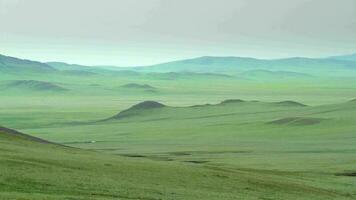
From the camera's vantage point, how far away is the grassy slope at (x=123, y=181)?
30.6 metres

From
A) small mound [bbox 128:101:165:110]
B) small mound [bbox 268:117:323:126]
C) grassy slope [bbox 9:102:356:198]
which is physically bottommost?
grassy slope [bbox 9:102:356:198]

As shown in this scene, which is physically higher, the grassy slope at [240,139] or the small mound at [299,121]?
the small mound at [299,121]

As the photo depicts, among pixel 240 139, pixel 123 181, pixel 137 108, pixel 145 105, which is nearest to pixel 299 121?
pixel 240 139

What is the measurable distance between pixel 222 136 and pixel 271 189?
232ft

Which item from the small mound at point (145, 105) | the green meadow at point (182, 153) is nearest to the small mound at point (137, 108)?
the small mound at point (145, 105)

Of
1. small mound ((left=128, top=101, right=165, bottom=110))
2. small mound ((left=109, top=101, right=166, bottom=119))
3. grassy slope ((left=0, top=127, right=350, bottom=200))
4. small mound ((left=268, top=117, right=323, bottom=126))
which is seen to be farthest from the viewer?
small mound ((left=128, top=101, right=165, bottom=110))

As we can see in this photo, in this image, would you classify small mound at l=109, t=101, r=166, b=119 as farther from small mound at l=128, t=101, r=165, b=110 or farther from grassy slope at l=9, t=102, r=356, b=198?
grassy slope at l=9, t=102, r=356, b=198

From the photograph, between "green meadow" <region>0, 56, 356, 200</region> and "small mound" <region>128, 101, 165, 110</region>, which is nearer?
"green meadow" <region>0, 56, 356, 200</region>

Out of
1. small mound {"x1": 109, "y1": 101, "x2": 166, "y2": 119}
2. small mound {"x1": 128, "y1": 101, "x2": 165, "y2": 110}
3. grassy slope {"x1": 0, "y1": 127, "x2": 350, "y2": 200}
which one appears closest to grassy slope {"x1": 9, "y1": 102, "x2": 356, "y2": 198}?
small mound {"x1": 109, "y1": 101, "x2": 166, "y2": 119}

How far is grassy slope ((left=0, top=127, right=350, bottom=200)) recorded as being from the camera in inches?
1207

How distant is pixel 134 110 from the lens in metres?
168

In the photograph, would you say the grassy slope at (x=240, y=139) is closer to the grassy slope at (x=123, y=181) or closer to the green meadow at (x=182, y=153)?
the green meadow at (x=182, y=153)

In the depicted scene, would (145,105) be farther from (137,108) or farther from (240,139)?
(240,139)

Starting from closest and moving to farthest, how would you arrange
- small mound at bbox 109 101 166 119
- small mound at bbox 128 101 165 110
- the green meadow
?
the green meadow
small mound at bbox 109 101 166 119
small mound at bbox 128 101 165 110
